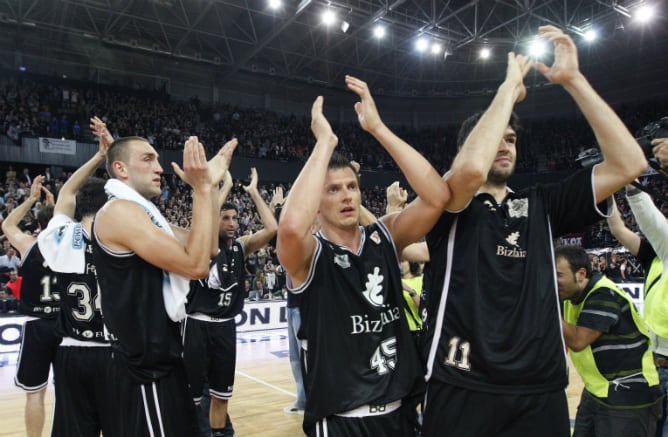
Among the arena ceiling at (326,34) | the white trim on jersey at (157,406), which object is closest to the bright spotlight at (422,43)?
the arena ceiling at (326,34)

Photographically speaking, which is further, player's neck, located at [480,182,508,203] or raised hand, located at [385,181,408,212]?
raised hand, located at [385,181,408,212]

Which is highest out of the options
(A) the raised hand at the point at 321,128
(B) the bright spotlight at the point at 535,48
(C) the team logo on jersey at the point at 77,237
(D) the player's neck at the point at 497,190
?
(B) the bright spotlight at the point at 535,48

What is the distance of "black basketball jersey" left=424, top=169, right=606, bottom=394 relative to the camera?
81.6 inches

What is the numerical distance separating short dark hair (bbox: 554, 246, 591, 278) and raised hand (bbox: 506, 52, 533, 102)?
1330 mm

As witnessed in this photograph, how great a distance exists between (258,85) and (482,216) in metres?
26.6

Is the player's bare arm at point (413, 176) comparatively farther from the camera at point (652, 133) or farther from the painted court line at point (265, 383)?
the painted court line at point (265, 383)

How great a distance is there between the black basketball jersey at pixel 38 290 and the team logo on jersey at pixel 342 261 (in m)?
3.44

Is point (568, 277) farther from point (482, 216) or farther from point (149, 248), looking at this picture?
point (149, 248)

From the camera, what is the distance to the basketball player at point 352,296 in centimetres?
213

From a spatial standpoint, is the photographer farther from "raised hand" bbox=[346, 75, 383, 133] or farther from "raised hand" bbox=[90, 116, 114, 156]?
"raised hand" bbox=[90, 116, 114, 156]

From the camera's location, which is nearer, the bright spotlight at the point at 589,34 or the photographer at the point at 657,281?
the photographer at the point at 657,281

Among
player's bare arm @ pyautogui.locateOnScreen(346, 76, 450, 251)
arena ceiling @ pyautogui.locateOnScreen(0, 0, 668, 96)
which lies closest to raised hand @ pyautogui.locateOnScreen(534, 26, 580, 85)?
player's bare arm @ pyautogui.locateOnScreen(346, 76, 450, 251)

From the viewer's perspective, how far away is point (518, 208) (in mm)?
2297

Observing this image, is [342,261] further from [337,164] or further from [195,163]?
[195,163]
